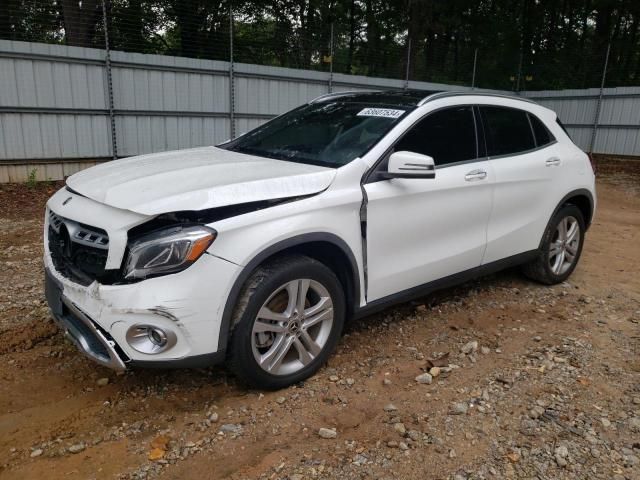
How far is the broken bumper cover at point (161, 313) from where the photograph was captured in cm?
241

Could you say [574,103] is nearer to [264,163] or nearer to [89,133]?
[89,133]

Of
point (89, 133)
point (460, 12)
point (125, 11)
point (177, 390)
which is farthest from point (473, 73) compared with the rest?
point (177, 390)

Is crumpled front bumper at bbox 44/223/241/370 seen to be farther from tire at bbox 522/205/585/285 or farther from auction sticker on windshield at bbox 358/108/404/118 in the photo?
tire at bbox 522/205/585/285

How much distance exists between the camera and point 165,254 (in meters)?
2.42

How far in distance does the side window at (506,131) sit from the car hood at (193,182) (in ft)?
5.38

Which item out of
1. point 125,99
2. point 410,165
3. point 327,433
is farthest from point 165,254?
point 125,99

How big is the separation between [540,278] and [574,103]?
556 inches

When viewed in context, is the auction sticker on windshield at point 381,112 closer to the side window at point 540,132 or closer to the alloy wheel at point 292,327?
the alloy wheel at point 292,327

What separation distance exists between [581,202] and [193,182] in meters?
3.87

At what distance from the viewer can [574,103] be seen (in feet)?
54.6

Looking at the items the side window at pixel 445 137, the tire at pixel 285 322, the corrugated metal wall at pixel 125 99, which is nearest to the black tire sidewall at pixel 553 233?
the side window at pixel 445 137

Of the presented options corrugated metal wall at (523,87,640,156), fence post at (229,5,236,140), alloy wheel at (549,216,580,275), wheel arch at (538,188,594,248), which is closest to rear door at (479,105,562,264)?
wheel arch at (538,188,594,248)

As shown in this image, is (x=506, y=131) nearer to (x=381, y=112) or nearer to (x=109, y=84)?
(x=381, y=112)

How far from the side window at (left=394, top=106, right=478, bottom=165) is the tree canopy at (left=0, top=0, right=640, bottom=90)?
8243mm
